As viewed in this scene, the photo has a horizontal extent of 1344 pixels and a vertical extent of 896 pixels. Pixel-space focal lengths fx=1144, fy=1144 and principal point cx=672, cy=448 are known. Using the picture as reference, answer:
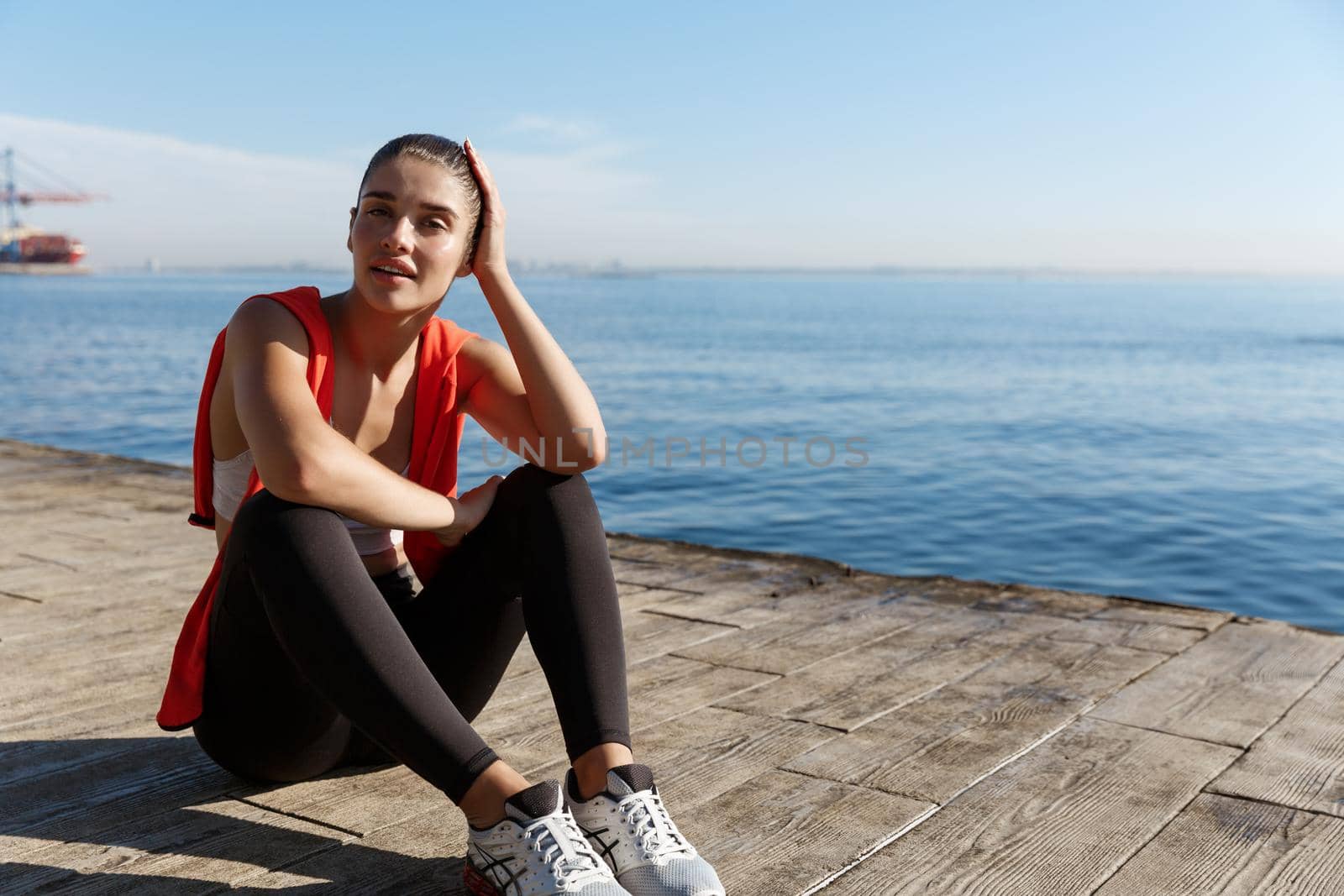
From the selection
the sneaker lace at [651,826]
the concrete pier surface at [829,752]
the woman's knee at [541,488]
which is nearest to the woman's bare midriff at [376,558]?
the woman's knee at [541,488]

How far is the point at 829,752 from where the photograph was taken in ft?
7.54

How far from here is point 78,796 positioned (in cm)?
201

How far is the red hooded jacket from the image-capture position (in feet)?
6.01

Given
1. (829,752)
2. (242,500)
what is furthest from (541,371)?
(829,752)

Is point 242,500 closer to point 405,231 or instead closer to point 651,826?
point 405,231

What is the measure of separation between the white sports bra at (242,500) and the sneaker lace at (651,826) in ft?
2.01

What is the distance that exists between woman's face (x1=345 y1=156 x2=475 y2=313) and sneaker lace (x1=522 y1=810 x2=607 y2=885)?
859 mm

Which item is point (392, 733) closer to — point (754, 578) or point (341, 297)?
point (341, 297)

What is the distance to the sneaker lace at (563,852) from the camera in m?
1.52

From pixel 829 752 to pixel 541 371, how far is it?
98cm

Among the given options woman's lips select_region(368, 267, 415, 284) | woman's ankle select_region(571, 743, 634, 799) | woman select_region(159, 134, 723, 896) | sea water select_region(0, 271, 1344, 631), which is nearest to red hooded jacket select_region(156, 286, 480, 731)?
woman select_region(159, 134, 723, 896)

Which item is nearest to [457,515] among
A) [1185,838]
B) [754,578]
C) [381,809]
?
[381,809]

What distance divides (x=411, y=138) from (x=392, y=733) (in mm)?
959

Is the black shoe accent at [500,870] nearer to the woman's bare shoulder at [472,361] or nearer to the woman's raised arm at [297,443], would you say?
the woman's raised arm at [297,443]
